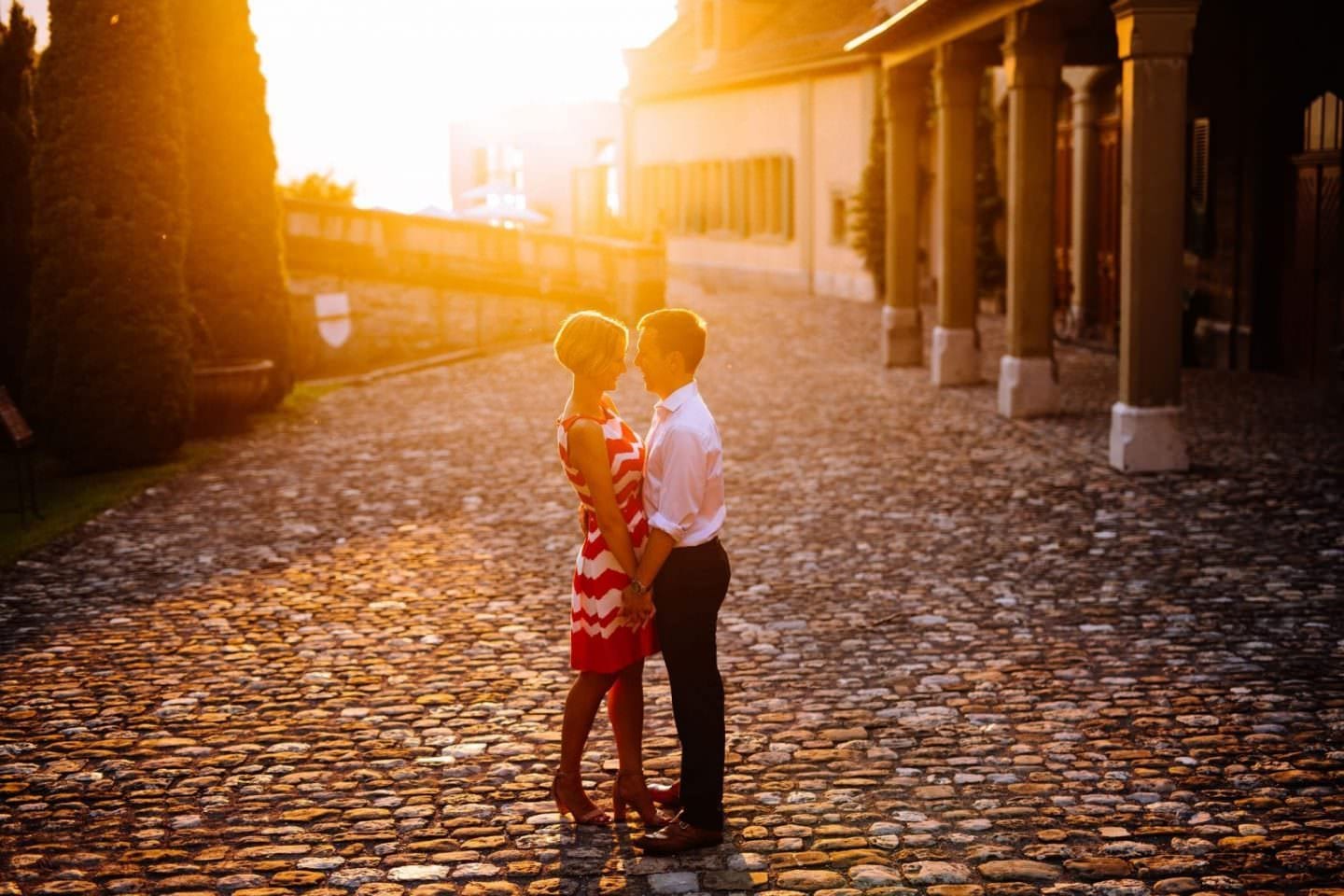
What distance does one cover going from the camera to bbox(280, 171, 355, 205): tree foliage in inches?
1355

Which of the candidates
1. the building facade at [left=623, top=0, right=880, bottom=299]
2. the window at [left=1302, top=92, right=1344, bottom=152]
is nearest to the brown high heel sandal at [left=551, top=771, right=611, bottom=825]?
the window at [left=1302, top=92, right=1344, bottom=152]

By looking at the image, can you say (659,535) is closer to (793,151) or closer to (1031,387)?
(1031,387)

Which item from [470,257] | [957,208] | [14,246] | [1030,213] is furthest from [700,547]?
[470,257]

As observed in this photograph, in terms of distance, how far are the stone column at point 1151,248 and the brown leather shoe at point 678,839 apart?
7.66 metres

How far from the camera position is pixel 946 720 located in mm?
6441

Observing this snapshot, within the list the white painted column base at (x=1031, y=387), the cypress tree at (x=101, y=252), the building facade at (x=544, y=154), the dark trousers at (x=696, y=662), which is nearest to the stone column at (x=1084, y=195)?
the white painted column base at (x=1031, y=387)

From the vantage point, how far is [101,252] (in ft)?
44.7

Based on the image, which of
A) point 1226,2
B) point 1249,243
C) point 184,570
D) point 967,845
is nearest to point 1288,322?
point 1249,243

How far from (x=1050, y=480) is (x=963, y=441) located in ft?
6.86

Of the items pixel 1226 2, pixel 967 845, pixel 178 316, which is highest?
pixel 1226 2

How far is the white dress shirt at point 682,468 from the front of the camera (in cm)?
497

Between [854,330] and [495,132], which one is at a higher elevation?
[495,132]

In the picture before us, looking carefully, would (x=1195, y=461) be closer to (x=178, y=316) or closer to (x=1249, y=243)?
(x=1249, y=243)

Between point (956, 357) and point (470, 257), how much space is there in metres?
11.2
